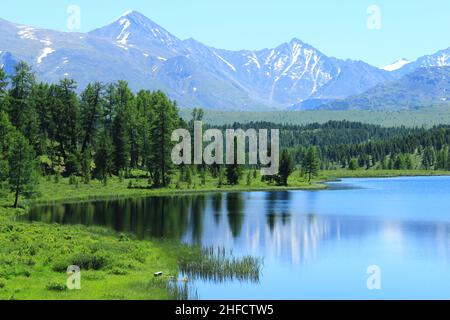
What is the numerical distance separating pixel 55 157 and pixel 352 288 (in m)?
99.7

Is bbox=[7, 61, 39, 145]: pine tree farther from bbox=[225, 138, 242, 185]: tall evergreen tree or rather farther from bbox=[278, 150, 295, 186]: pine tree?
bbox=[278, 150, 295, 186]: pine tree

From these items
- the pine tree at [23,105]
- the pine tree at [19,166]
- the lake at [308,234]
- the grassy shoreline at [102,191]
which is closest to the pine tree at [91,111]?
the pine tree at [23,105]

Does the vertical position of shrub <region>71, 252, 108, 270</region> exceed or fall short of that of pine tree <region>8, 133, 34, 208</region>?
it falls short

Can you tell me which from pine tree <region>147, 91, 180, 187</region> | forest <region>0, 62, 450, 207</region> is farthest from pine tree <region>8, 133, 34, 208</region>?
pine tree <region>147, 91, 180, 187</region>

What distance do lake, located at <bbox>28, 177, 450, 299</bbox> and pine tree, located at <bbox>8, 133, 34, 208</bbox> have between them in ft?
13.8

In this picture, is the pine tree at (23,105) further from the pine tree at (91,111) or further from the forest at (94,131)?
the pine tree at (91,111)

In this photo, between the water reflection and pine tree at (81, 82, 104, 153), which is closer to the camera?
the water reflection

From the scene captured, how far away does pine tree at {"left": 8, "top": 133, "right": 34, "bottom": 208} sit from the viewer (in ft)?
278

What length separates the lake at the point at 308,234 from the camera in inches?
1591

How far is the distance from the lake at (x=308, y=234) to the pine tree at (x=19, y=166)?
4196mm

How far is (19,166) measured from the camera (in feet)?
279

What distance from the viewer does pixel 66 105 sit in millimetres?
131750
